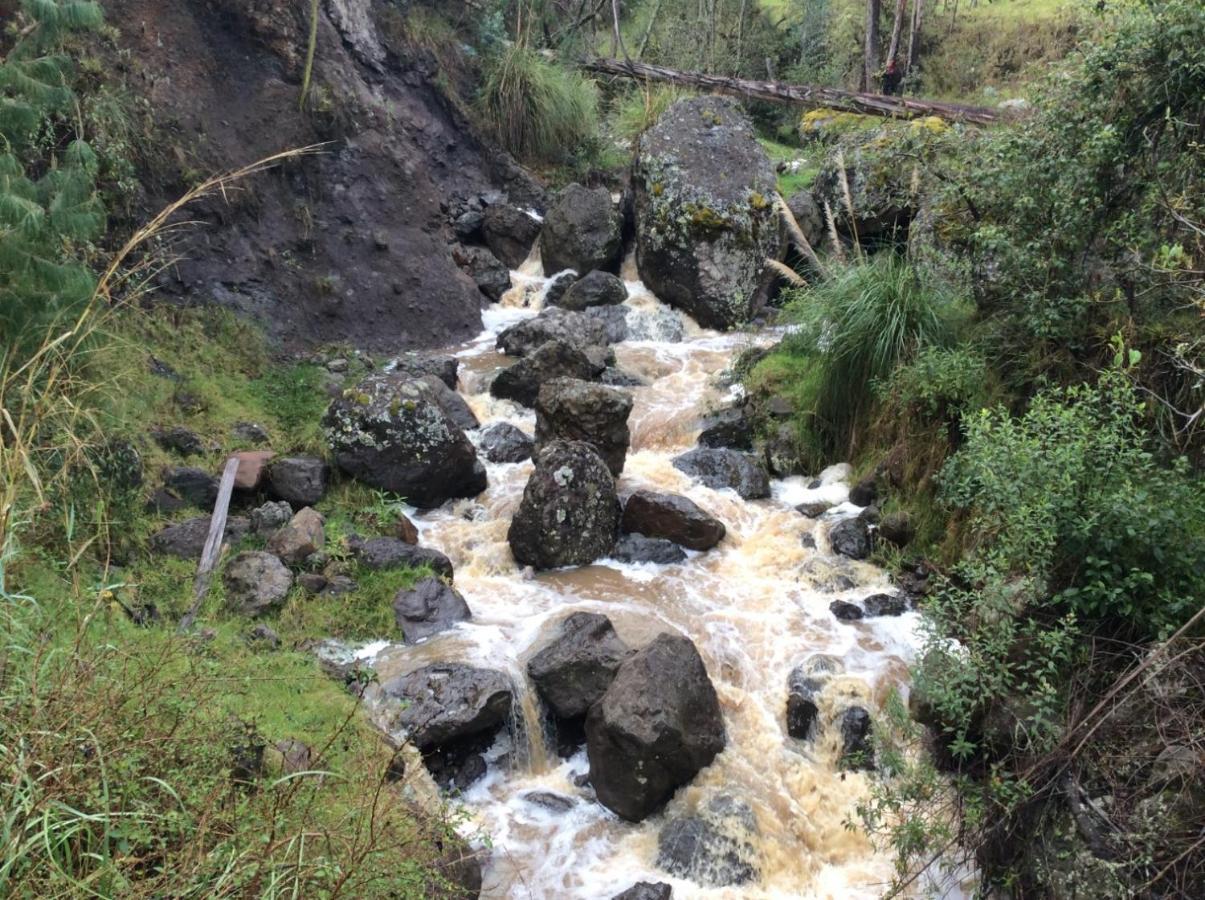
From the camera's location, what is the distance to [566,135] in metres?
15.3

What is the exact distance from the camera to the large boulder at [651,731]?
493 centimetres

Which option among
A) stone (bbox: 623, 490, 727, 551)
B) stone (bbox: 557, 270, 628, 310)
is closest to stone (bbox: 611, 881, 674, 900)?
stone (bbox: 623, 490, 727, 551)

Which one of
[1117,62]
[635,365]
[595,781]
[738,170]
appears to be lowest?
[635,365]

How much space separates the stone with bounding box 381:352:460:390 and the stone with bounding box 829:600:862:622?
17.4ft

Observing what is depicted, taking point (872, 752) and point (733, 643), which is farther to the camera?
point (733, 643)

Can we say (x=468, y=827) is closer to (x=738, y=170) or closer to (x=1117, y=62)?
(x=1117, y=62)

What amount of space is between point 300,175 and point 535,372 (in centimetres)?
455

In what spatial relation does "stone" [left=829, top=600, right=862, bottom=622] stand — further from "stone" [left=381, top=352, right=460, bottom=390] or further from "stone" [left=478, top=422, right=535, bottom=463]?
"stone" [left=381, top=352, right=460, bottom=390]

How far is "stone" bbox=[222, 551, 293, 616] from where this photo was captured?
609 centimetres

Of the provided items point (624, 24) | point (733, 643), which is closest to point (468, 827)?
point (733, 643)

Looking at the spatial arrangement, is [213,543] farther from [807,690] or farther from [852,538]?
[852,538]

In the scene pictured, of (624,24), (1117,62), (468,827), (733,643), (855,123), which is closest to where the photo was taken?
(468,827)

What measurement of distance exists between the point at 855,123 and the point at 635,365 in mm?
6461

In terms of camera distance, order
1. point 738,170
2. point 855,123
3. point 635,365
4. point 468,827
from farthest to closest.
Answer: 1. point 855,123
2. point 738,170
3. point 635,365
4. point 468,827
